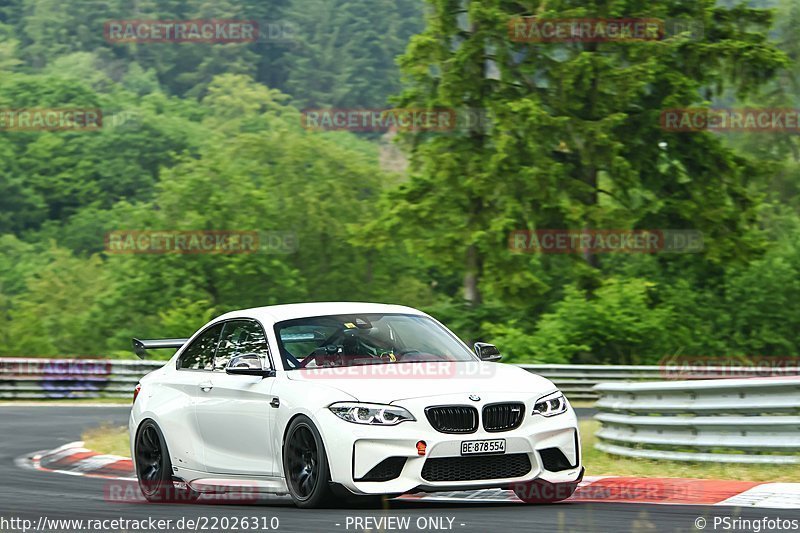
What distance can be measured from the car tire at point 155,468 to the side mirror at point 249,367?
1486 millimetres

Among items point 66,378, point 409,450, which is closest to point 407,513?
point 409,450

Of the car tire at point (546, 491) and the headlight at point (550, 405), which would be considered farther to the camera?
the car tire at point (546, 491)

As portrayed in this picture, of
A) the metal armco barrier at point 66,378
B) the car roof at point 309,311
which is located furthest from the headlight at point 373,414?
the metal armco barrier at point 66,378

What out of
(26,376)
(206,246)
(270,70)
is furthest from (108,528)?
(270,70)

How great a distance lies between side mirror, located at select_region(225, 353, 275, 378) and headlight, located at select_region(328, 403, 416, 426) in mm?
1048

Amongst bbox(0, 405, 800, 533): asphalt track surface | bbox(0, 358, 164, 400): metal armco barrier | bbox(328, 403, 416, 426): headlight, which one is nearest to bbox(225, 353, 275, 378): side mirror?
bbox(0, 405, 800, 533): asphalt track surface

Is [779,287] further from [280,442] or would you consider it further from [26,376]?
[280,442]

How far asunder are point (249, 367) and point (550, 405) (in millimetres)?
2103

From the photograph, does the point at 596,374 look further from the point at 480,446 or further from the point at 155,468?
the point at 480,446

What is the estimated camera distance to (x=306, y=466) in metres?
9.81

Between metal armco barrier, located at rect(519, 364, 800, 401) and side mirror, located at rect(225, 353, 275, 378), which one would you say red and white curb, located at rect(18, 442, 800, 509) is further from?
metal armco barrier, located at rect(519, 364, 800, 401)

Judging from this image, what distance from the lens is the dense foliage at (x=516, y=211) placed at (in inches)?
1633

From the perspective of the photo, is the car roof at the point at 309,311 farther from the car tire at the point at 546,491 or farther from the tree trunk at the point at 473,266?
the tree trunk at the point at 473,266

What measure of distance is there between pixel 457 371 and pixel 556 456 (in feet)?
3.16
